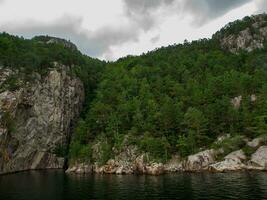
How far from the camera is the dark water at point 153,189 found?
2640 inches

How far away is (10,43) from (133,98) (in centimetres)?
6163

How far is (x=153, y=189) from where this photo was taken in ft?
252

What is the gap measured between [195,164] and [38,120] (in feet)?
240

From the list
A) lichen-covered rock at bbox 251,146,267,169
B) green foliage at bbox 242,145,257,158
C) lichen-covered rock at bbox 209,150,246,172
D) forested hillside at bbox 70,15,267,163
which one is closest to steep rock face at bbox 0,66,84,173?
forested hillside at bbox 70,15,267,163

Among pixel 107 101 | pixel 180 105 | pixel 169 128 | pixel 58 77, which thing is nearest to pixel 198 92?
pixel 180 105

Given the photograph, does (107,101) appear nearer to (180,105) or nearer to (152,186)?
(180,105)

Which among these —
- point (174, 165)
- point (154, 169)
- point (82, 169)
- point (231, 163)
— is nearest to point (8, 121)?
point (82, 169)

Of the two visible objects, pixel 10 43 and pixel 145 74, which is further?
pixel 145 74

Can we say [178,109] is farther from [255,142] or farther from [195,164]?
[255,142]

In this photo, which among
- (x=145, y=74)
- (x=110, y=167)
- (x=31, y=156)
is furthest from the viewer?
(x=145, y=74)

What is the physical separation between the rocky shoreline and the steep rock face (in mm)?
28021

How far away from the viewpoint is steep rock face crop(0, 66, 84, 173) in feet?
443

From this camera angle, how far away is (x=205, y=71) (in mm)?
168375

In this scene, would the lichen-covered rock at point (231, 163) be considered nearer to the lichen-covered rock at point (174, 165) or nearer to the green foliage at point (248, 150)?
the green foliage at point (248, 150)
